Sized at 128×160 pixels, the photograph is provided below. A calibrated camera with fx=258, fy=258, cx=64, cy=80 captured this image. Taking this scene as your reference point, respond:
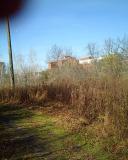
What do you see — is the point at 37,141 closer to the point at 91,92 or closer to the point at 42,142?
the point at 42,142

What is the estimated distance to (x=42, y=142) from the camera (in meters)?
5.86

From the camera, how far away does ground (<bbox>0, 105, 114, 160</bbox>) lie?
488cm

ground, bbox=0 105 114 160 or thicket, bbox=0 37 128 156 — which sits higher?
thicket, bbox=0 37 128 156

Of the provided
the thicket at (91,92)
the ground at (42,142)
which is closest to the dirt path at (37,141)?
the ground at (42,142)

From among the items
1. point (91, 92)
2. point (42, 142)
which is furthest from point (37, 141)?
point (91, 92)

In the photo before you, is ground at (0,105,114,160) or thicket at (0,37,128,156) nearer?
ground at (0,105,114,160)

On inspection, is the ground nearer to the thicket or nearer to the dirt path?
the dirt path

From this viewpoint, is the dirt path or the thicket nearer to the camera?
the dirt path

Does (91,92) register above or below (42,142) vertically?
above

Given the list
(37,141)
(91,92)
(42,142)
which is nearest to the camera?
(42,142)

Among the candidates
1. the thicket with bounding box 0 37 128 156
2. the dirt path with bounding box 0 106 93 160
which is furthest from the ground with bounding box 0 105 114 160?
the thicket with bounding box 0 37 128 156

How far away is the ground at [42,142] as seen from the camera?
488 cm

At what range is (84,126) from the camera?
23.1 ft

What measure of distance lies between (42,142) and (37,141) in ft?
0.54
